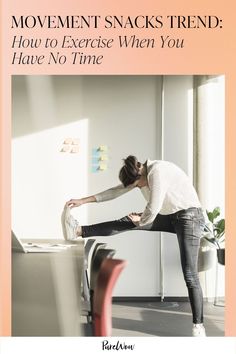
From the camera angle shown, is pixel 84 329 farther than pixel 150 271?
No

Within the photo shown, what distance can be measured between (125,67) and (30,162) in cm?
83

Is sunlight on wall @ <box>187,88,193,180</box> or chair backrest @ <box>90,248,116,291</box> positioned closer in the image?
chair backrest @ <box>90,248,116,291</box>

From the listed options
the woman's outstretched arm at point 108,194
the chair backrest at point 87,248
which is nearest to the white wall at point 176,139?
the woman's outstretched arm at point 108,194

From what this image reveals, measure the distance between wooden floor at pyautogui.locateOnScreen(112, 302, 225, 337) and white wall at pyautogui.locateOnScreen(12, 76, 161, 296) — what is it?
108 mm

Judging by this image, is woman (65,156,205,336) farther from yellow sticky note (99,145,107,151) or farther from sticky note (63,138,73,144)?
sticky note (63,138,73,144)

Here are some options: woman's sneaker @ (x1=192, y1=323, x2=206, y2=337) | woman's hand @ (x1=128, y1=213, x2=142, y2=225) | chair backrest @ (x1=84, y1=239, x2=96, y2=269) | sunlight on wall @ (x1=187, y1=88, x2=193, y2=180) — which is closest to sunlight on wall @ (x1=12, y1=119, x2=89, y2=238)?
chair backrest @ (x1=84, y1=239, x2=96, y2=269)

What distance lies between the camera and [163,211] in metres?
3.15

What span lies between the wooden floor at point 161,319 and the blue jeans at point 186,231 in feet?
0.20

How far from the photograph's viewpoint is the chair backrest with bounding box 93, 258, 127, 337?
2191 mm

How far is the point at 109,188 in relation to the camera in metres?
3.15

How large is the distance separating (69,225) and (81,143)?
515 mm

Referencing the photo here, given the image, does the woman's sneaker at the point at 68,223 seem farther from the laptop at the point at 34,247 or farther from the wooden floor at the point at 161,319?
the wooden floor at the point at 161,319

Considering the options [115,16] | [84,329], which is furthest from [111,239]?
[115,16]
